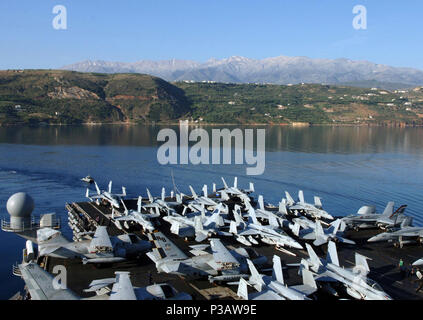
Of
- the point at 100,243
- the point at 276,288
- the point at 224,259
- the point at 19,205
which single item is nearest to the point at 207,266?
the point at 224,259

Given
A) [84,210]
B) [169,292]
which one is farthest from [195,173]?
[169,292]

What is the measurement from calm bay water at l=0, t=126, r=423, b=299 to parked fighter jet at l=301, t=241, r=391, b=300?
112ft

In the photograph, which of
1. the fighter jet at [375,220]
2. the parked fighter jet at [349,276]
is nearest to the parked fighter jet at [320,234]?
the fighter jet at [375,220]

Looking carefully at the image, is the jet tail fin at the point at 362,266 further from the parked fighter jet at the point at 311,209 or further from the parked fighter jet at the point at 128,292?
the parked fighter jet at the point at 311,209

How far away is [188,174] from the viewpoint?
10512 cm

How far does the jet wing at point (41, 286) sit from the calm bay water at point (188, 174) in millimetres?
16773

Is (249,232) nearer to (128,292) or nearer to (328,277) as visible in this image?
(328,277)

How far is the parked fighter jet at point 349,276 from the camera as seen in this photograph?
2942cm

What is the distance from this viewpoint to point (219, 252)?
3566 cm

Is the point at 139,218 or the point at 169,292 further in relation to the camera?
the point at 139,218

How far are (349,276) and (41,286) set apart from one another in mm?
25443
